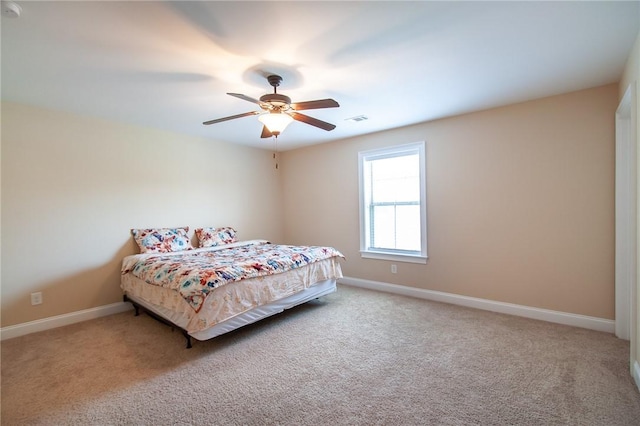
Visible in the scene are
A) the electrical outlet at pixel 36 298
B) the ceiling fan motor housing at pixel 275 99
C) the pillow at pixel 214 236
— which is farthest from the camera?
the pillow at pixel 214 236

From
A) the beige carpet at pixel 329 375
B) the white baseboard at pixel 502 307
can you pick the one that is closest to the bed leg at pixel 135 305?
the beige carpet at pixel 329 375

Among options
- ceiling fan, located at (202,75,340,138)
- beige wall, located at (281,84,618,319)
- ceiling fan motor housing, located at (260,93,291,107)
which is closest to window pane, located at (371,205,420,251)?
beige wall, located at (281,84,618,319)

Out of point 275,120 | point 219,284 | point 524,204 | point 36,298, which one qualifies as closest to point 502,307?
point 524,204

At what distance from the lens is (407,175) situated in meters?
4.19

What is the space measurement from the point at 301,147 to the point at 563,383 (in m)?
4.50

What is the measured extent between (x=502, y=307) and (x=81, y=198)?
5.04 meters

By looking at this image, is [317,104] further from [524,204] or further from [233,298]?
[524,204]

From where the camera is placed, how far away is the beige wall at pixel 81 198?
304cm

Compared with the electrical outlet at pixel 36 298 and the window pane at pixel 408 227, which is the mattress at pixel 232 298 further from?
the window pane at pixel 408 227

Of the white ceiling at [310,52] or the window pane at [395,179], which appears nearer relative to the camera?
the white ceiling at [310,52]

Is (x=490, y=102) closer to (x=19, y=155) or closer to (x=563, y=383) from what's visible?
(x=563, y=383)

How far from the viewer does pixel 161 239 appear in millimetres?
3855

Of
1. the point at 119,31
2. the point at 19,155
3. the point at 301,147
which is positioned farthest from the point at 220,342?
the point at 301,147

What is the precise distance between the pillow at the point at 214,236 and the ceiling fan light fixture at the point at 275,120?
2.35 metres
